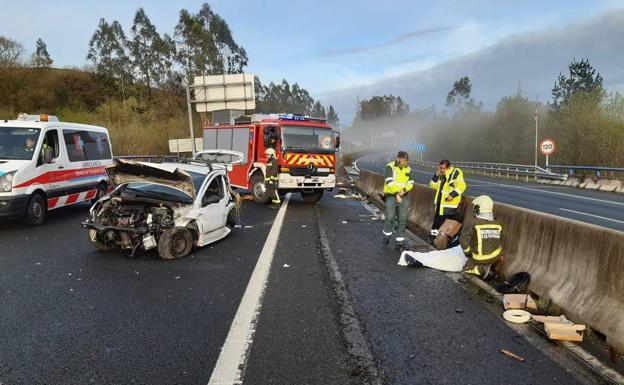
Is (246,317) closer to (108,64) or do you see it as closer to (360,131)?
(108,64)

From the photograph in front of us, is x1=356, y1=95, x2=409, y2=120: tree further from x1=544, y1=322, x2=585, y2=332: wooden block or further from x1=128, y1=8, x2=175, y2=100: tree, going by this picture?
x1=544, y1=322, x2=585, y2=332: wooden block

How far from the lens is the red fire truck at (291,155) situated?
15.2 m

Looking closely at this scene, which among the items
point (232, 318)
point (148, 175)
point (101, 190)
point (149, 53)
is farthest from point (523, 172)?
point (149, 53)

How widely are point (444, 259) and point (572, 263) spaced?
209 centimetres

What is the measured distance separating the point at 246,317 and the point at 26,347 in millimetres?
1957

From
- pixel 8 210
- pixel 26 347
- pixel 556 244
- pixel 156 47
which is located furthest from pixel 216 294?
pixel 156 47

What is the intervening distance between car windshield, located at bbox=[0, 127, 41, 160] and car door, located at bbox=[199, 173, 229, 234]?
453 cm

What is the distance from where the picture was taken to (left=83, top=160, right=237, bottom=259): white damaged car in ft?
24.5

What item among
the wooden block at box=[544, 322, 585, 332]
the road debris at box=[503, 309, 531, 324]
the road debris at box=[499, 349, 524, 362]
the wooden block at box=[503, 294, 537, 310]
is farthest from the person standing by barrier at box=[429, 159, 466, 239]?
the road debris at box=[499, 349, 524, 362]

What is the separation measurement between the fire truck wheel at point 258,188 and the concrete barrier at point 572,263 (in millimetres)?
9905

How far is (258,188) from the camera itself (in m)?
16.2

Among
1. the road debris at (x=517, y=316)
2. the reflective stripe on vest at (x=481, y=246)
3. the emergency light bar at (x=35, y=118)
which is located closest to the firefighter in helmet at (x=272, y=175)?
the emergency light bar at (x=35, y=118)

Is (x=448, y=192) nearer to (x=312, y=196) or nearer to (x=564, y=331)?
(x=564, y=331)

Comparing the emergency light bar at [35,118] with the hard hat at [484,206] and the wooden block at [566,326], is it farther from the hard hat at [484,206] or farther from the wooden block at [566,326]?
the wooden block at [566,326]
